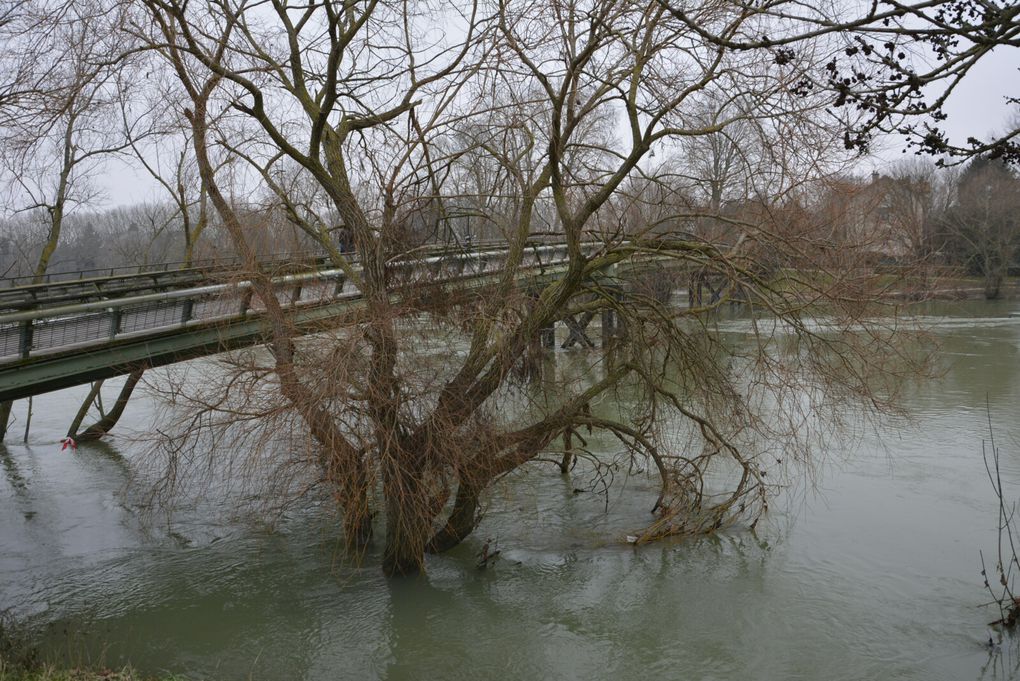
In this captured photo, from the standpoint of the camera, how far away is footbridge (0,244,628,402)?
33.7 ft

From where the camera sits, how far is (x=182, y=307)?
11.7m

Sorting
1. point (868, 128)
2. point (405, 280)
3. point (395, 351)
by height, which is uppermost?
point (868, 128)

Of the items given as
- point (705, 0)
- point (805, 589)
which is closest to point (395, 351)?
point (705, 0)

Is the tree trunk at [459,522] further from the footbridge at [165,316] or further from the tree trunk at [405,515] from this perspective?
the footbridge at [165,316]

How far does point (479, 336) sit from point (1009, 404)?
14620 millimetres

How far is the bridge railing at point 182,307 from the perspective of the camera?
10.3 m

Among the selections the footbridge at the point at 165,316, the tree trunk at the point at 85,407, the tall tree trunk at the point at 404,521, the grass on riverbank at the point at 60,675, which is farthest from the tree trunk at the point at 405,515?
the tree trunk at the point at 85,407

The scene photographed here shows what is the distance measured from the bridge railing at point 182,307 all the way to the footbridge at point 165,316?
12 mm

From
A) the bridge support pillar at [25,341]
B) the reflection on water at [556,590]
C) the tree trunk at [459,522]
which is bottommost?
the reflection on water at [556,590]

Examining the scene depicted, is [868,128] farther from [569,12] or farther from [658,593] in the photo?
[658,593]

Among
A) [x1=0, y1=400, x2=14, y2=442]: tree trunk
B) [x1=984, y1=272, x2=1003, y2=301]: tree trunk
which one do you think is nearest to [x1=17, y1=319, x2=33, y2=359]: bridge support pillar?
[x1=0, y1=400, x2=14, y2=442]: tree trunk

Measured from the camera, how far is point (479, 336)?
32.9 feet

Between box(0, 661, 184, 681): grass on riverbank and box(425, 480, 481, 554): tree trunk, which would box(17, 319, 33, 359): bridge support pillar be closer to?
box(0, 661, 184, 681): grass on riverbank

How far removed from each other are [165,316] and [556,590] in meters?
6.39
